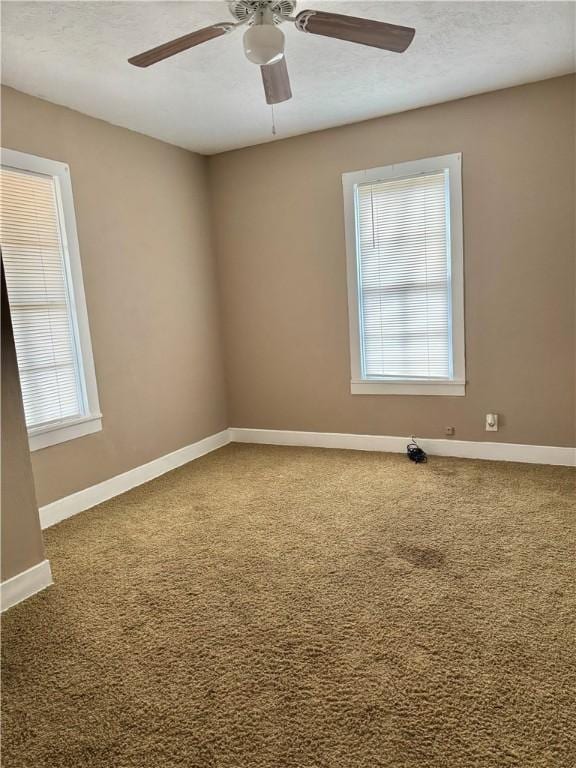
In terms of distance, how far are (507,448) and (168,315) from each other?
2.96 meters

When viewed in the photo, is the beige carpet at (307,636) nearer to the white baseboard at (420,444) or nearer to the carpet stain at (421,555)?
the carpet stain at (421,555)

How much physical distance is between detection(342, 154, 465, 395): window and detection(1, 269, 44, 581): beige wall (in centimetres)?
279

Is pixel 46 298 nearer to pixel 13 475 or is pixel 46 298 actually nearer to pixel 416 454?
pixel 13 475

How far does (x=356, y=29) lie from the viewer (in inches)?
84.6

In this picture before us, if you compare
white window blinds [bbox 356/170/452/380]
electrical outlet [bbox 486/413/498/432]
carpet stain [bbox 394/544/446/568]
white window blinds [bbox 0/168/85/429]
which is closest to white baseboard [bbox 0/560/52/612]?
white window blinds [bbox 0/168/85/429]

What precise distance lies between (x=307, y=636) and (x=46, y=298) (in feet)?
8.61

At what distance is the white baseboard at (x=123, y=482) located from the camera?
11.1 feet

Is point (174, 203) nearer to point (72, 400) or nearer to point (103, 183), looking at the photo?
point (103, 183)

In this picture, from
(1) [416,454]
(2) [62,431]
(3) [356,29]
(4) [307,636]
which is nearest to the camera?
(4) [307,636]

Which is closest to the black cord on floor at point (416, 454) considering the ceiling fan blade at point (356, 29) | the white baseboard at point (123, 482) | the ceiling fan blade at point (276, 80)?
the white baseboard at point (123, 482)

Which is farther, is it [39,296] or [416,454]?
[416,454]

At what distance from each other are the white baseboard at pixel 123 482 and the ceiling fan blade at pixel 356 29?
307 cm

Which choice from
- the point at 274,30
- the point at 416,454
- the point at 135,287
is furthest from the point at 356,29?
the point at 416,454

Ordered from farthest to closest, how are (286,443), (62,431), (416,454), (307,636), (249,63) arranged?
1. (286,443)
2. (416,454)
3. (62,431)
4. (249,63)
5. (307,636)
